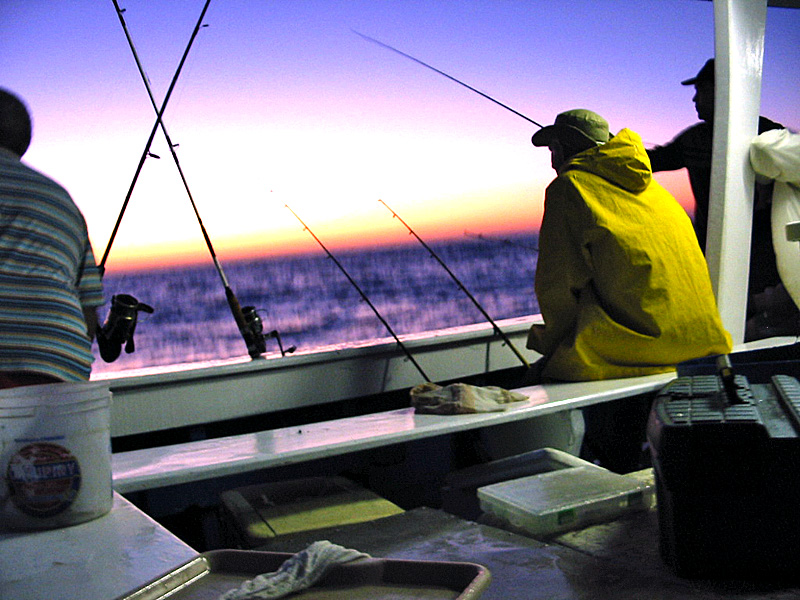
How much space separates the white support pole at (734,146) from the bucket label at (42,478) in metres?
3.11

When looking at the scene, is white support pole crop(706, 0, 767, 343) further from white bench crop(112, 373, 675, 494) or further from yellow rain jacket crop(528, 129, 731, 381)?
white bench crop(112, 373, 675, 494)

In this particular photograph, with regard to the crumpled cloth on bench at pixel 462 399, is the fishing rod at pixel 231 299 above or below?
above

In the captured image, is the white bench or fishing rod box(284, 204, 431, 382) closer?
the white bench

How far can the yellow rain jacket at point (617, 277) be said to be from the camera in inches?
98.9

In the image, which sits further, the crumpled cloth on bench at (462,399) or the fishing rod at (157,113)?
the fishing rod at (157,113)

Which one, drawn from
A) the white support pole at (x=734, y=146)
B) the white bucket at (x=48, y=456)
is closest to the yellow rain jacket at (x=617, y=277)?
the white support pole at (x=734, y=146)

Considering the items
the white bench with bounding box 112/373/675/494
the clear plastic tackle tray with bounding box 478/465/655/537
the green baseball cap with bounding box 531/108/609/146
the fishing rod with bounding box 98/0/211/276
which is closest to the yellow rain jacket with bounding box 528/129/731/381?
the green baseball cap with bounding box 531/108/609/146

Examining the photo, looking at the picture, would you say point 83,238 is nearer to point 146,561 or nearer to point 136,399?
point 136,399

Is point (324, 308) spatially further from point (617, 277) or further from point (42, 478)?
point (42, 478)

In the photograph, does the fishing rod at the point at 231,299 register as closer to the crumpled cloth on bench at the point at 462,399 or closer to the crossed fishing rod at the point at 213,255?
the crossed fishing rod at the point at 213,255

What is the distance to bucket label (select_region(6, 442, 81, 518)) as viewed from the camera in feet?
2.51

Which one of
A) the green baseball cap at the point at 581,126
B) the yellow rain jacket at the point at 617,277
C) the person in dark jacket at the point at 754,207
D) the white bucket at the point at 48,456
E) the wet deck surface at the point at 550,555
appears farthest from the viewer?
the person in dark jacket at the point at 754,207

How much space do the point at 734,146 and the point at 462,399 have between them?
6.74 feet

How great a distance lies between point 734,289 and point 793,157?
60cm
